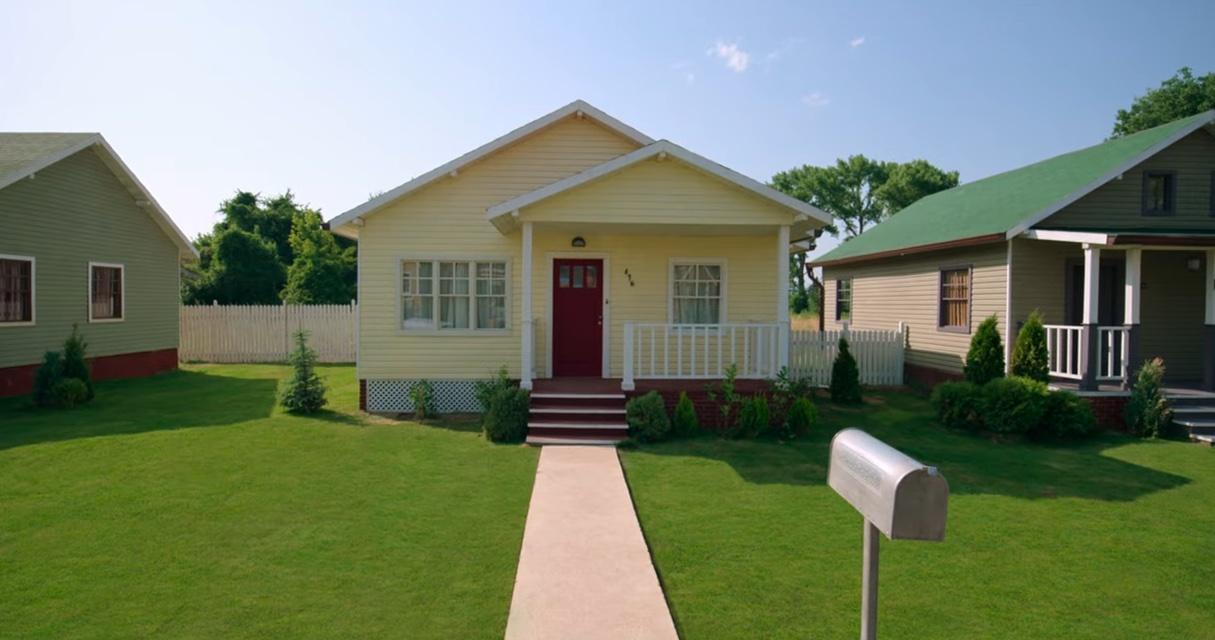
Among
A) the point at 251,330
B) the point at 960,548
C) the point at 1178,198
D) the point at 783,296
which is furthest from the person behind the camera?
the point at 251,330

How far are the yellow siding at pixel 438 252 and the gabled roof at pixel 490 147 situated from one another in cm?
30

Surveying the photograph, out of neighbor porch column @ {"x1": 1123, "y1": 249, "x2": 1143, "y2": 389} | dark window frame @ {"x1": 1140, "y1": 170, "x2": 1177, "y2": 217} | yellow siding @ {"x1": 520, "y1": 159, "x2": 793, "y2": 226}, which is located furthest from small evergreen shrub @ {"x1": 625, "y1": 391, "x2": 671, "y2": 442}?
dark window frame @ {"x1": 1140, "y1": 170, "x2": 1177, "y2": 217}

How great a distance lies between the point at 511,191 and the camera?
12.8m

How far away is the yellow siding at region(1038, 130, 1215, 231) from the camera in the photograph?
13.0 metres

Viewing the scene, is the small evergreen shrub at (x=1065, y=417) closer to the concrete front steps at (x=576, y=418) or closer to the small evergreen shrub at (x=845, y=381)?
the small evergreen shrub at (x=845, y=381)

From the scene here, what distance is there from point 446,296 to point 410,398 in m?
1.96

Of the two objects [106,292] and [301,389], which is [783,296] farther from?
[106,292]

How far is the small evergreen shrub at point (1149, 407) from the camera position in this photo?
11.0 metres

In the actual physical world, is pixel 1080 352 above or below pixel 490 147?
below

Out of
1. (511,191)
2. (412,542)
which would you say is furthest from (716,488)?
(511,191)

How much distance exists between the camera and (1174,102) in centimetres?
3856

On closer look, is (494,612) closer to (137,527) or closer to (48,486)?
(137,527)

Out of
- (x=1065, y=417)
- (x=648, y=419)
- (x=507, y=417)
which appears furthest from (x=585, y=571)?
(x=1065, y=417)

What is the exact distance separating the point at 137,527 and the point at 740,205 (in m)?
8.47
